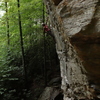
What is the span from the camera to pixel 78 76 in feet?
16.1

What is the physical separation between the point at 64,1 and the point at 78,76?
121 inches

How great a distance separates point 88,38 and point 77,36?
0.29 meters

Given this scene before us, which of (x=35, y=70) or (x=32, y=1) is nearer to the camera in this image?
(x=32, y=1)

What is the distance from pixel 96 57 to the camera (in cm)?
327

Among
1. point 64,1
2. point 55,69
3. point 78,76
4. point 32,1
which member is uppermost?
point 32,1

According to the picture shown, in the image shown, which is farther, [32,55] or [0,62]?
[32,55]

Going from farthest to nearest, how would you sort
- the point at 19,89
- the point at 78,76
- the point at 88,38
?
1. the point at 19,89
2. the point at 78,76
3. the point at 88,38

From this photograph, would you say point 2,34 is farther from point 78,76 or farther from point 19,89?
point 78,76

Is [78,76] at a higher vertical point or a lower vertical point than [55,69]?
higher

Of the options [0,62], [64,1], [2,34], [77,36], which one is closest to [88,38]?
[77,36]

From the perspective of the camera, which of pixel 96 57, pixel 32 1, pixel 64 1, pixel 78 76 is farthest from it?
pixel 32 1

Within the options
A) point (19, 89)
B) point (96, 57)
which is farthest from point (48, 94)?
point (96, 57)

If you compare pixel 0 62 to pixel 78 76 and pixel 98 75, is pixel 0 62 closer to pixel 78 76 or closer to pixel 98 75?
pixel 78 76

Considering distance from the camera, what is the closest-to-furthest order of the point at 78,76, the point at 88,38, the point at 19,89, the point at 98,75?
the point at 88,38 < the point at 98,75 < the point at 78,76 < the point at 19,89
